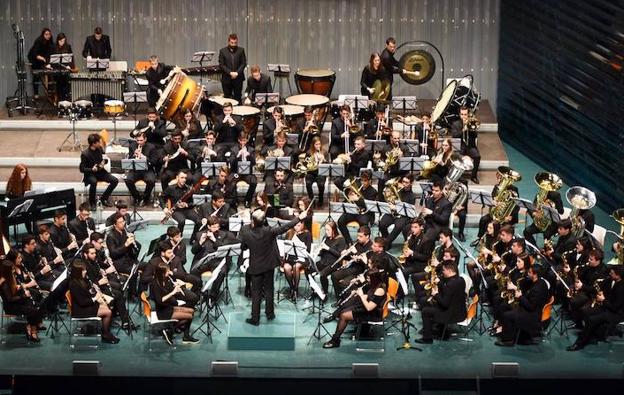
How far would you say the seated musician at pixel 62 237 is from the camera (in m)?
16.0

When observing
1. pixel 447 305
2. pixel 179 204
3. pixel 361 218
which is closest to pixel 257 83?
pixel 179 204

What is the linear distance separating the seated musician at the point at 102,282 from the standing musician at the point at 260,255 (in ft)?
4.92

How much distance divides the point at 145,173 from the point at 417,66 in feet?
18.8

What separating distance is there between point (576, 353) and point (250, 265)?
3.92 meters

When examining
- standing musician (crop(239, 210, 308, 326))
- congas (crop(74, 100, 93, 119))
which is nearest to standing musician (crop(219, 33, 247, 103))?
congas (crop(74, 100, 93, 119))

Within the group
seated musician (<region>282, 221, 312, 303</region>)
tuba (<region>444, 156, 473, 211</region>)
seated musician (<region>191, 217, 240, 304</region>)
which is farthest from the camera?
tuba (<region>444, 156, 473, 211</region>)

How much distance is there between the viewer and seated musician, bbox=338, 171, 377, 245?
17109 mm

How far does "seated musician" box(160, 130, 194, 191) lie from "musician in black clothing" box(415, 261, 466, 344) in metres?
5.29

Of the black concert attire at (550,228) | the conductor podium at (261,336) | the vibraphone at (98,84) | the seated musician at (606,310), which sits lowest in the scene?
the conductor podium at (261,336)

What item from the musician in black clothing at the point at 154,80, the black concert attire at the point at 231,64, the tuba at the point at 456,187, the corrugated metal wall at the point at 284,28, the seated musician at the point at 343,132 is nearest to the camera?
the tuba at the point at 456,187

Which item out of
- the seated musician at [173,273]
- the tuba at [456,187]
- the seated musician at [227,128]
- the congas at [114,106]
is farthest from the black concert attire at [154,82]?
the seated musician at [173,273]

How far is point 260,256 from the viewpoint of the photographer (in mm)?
15258

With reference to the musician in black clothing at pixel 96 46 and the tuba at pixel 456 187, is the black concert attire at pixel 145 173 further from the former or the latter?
the tuba at pixel 456 187

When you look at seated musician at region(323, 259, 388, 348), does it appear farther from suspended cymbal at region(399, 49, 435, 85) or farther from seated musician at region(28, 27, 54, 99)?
seated musician at region(28, 27, 54, 99)
